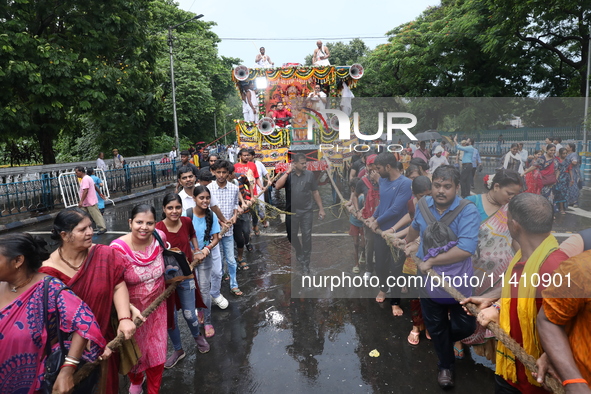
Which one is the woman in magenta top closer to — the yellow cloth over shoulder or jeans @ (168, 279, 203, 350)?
jeans @ (168, 279, 203, 350)

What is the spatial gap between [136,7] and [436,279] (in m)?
14.4

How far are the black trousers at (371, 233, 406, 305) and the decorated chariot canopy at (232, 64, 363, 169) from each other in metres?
6.96

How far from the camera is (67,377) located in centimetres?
190

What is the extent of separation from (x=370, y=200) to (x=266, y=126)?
21.3ft

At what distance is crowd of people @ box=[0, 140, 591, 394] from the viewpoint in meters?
1.75

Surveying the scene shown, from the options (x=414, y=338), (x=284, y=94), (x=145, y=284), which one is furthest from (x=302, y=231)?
(x=284, y=94)

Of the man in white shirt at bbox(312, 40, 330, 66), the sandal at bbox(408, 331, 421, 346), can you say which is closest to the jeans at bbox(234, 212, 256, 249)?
the sandal at bbox(408, 331, 421, 346)

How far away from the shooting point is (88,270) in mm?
2152

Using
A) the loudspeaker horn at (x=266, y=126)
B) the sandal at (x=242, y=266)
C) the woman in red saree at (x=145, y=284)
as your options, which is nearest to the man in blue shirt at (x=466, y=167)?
the woman in red saree at (x=145, y=284)

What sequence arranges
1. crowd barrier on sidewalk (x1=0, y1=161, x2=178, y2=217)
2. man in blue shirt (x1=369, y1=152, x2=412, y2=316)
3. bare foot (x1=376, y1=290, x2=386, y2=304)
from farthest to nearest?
crowd barrier on sidewalk (x1=0, y1=161, x2=178, y2=217)
bare foot (x1=376, y1=290, x2=386, y2=304)
man in blue shirt (x1=369, y1=152, x2=412, y2=316)

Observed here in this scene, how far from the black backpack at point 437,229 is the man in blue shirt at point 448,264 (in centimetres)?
2

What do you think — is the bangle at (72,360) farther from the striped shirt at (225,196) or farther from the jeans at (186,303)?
the striped shirt at (225,196)

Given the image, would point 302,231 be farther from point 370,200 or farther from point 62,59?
point 62,59

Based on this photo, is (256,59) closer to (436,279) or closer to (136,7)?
(136,7)
